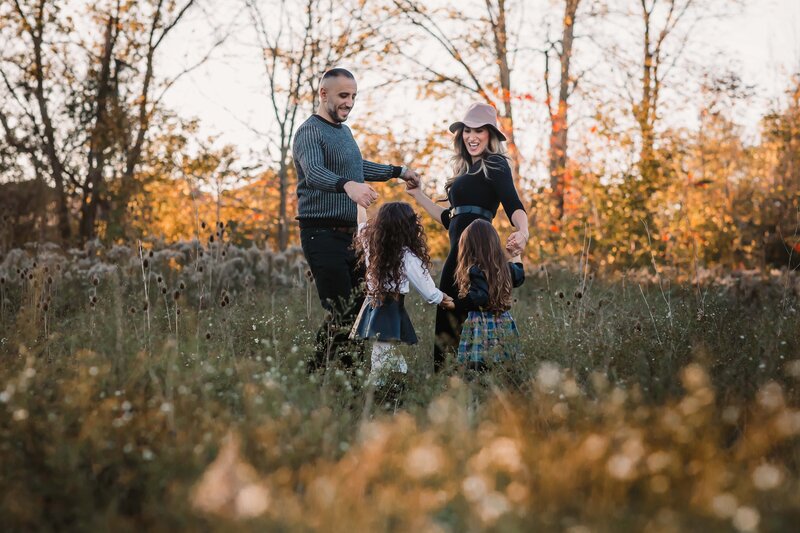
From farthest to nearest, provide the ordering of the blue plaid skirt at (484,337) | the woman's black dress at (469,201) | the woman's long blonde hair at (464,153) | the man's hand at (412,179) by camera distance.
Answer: the man's hand at (412,179)
the woman's long blonde hair at (464,153)
the woman's black dress at (469,201)
the blue plaid skirt at (484,337)

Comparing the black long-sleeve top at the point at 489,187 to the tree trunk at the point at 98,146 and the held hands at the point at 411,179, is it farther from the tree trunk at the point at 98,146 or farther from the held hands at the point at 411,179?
the tree trunk at the point at 98,146

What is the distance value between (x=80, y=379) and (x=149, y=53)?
11594 millimetres

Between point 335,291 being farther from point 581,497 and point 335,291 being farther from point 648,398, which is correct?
point 581,497

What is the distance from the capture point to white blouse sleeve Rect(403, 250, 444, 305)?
4.95 meters

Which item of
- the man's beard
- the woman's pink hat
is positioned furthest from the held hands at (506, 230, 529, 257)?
the man's beard

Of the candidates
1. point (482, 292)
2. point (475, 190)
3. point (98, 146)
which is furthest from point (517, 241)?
point (98, 146)

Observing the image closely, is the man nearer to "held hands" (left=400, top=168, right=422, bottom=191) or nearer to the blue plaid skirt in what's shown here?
"held hands" (left=400, top=168, right=422, bottom=191)

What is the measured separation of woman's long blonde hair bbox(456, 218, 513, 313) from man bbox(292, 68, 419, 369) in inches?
27.5

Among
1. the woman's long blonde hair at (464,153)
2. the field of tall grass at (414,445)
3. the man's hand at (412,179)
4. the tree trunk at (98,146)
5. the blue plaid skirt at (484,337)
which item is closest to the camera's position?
the field of tall grass at (414,445)

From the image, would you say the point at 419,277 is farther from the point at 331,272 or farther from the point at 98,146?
the point at 98,146

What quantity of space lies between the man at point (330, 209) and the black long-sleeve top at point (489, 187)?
69 centimetres

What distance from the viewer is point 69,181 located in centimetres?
1358

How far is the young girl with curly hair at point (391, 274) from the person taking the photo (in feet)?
16.5

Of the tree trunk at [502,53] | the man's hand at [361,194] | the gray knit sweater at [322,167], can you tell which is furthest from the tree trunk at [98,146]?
the man's hand at [361,194]
